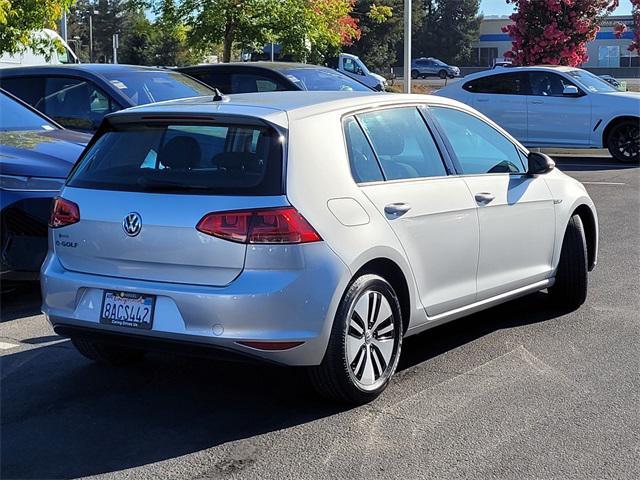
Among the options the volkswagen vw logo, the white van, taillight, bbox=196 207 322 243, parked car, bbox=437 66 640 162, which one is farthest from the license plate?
the white van

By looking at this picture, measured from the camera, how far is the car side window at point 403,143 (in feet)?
17.3

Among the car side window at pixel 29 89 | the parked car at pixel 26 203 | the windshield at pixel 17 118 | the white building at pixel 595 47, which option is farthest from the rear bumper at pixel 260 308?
the white building at pixel 595 47

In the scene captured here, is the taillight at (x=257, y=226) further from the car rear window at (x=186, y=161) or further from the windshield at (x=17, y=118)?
the windshield at (x=17, y=118)

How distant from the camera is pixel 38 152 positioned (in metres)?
7.35

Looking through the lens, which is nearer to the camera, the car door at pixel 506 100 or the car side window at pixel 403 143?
the car side window at pixel 403 143

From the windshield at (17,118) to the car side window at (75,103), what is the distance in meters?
1.11

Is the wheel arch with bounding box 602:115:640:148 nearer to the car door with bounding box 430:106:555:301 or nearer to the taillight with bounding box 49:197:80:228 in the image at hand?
the car door with bounding box 430:106:555:301

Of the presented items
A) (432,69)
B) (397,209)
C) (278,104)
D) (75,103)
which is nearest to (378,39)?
(432,69)

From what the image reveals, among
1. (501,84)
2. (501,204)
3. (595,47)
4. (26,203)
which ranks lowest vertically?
(26,203)

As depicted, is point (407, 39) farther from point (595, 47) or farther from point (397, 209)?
point (595, 47)

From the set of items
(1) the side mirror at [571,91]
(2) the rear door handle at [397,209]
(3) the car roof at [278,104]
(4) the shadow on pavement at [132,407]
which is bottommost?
(4) the shadow on pavement at [132,407]

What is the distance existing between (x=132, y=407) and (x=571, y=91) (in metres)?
13.3

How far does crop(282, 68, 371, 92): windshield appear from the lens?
519 inches

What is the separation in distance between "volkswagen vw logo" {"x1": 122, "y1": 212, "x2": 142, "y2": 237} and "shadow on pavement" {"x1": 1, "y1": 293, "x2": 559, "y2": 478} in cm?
95
